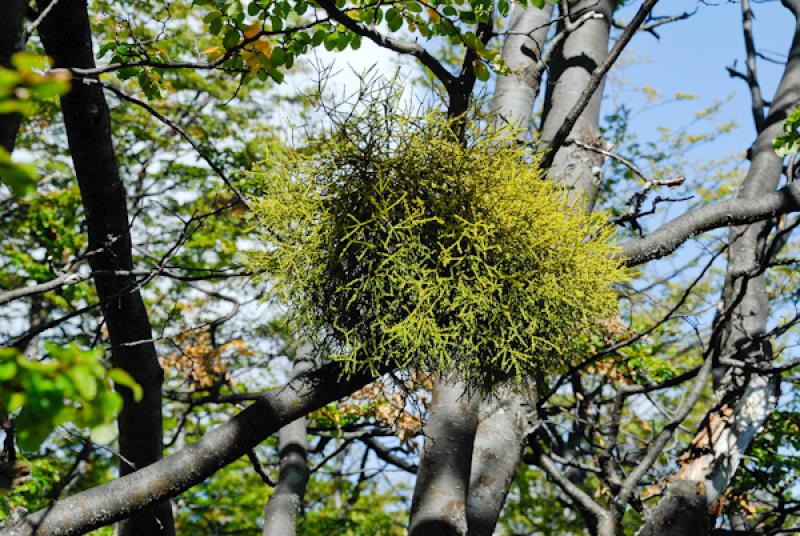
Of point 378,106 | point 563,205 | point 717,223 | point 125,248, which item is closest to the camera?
point 378,106

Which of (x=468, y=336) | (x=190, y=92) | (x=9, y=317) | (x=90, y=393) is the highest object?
(x=190, y=92)

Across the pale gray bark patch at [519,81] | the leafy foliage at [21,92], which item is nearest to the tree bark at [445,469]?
the pale gray bark patch at [519,81]

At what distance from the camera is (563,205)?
2.37 m

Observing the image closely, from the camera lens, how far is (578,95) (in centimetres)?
355

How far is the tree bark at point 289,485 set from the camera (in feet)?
15.9

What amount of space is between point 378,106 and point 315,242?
434 millimetres

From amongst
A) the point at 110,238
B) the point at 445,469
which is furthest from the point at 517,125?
the point at 110,238

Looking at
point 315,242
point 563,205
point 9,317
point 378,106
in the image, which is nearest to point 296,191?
point 315,242

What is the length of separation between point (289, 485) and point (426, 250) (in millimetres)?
3455

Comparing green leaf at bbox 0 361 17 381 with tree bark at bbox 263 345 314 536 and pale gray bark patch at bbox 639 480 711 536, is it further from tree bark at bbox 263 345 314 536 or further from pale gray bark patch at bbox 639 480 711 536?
tree bark at bbox 263 345 314 536

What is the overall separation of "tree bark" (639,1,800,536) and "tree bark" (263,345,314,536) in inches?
90.4

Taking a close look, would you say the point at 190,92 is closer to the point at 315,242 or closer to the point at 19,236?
the point at 19,236

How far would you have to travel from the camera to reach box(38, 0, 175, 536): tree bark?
218 cm

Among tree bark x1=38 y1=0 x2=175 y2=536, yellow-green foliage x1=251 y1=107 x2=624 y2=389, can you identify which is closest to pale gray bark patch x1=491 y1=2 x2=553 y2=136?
yellow-green foliage x1=251 y1=107 x2=624 y2=389
